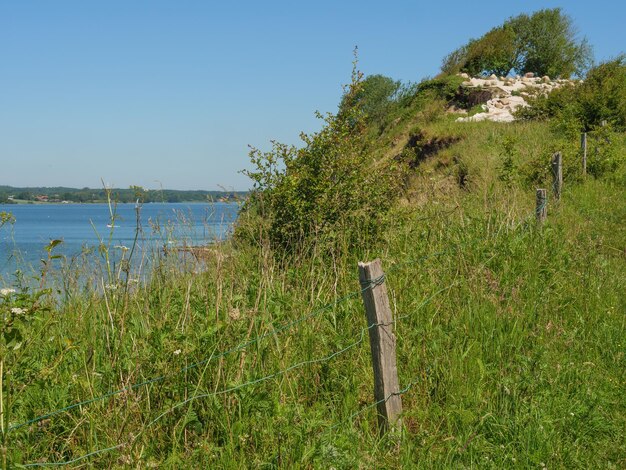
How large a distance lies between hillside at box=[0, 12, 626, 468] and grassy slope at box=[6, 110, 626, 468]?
0.06 feet

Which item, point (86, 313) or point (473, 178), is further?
point (473, 178)

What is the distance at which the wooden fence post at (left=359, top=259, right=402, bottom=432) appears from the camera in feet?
14.8

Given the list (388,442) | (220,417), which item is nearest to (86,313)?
(220,417)

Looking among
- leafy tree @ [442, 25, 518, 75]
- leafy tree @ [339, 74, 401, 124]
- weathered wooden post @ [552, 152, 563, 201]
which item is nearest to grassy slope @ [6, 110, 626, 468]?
weathered wooden post @ [552, 152, 563, 201]

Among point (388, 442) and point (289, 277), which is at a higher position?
point (289, 277)

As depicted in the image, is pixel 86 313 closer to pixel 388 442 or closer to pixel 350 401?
pixel 350 401

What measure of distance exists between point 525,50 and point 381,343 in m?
35.0

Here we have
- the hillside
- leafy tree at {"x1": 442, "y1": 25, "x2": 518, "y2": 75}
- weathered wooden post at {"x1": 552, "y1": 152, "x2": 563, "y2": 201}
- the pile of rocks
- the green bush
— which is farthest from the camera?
leafy tree at {"x1": 442, "y1": 25, "x2": 518, "y2": 75}

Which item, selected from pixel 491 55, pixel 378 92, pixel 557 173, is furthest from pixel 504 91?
pixel 378 92

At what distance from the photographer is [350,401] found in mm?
4867

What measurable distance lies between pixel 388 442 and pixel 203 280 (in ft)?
7.51

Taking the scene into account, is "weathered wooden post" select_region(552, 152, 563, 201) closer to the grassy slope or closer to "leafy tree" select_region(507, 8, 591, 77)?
the grassy slope

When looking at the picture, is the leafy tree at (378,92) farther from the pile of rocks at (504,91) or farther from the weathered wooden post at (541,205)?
the weathered wooden post at (541,205)

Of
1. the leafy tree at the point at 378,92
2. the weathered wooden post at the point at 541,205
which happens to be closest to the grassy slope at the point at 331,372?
the weathered wooden post at the point at 541,205
